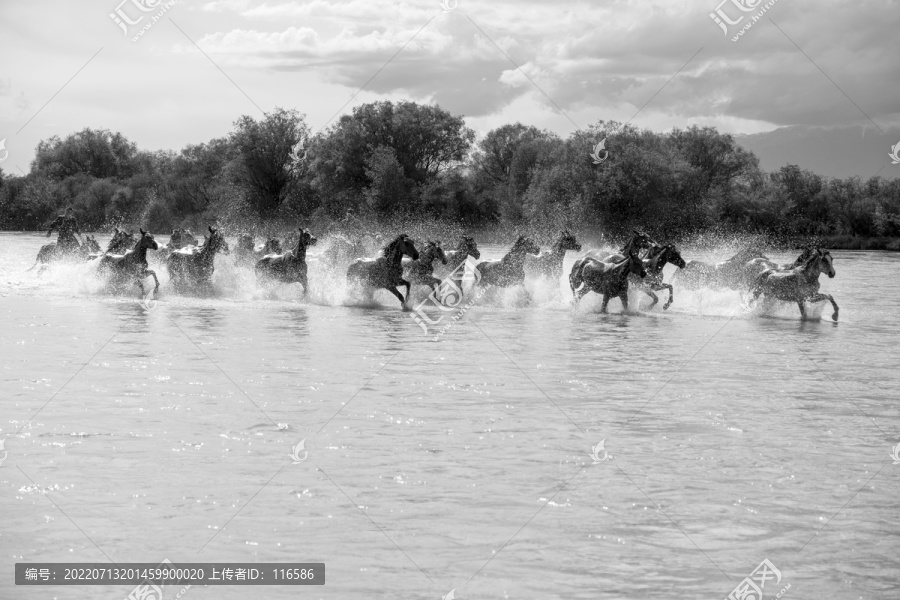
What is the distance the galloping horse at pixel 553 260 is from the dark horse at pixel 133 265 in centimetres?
823

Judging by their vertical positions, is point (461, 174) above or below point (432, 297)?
above

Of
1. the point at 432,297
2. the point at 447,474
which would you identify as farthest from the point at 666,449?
the point at 432,297

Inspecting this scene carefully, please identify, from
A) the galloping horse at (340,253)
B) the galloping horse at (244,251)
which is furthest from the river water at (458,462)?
the galloping horse at (244,251)

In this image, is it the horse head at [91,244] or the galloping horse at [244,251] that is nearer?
the galloping horse at [244,251]

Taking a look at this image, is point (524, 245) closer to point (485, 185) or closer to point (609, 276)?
point (609, 276)

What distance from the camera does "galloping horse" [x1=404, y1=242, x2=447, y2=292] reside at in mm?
20141

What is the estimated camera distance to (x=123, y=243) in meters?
24.3

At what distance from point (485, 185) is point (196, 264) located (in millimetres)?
57916

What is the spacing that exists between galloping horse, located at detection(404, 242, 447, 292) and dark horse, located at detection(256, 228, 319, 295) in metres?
2.29

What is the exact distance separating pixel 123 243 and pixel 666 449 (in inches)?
749

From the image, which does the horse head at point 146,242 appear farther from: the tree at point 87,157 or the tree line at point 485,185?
the tree at point 87,157

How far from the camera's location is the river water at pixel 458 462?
18.6 feet

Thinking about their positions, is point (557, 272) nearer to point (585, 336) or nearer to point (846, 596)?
point (585, 336)

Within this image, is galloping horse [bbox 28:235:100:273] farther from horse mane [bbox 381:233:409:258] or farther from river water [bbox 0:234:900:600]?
river water [bbox 0:234:900:600]
